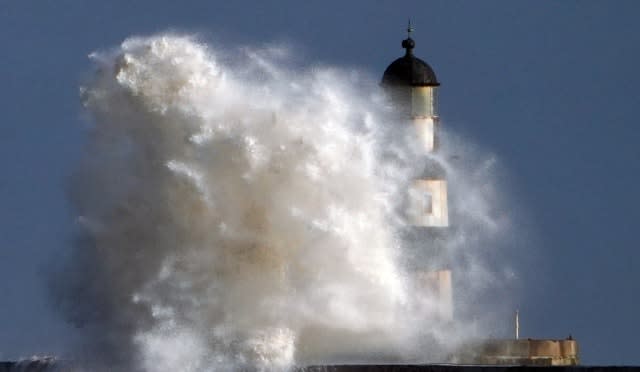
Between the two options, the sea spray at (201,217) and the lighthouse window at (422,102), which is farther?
the lighthouse window at (422,102)

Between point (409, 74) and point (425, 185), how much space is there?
3.23 metres

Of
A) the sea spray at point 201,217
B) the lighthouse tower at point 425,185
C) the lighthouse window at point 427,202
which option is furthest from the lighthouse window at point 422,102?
the sea spray at point 201,217

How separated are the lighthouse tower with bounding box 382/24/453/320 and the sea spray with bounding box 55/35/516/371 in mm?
7341

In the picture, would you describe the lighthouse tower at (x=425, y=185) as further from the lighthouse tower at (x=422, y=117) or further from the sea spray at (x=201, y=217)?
the sea spray at (x=201, y=217)

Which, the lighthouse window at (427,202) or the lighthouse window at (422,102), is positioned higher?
the lighthouse window at (422,102)

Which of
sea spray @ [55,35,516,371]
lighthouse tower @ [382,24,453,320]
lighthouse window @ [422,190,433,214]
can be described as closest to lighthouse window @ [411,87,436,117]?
lighthouse tower @ [382,24,453,320]

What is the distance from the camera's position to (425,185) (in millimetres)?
72875

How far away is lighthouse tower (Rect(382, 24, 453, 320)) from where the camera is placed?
237 ft

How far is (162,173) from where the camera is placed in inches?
→ 2454

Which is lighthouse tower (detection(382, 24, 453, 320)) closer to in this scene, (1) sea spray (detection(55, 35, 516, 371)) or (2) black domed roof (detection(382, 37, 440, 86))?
(2) black domed roof (detection(382, 37, 440, 86))

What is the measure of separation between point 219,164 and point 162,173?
4.28 feet

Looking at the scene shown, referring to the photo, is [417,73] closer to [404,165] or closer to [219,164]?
[404,165]

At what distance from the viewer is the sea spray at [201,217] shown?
62438mm

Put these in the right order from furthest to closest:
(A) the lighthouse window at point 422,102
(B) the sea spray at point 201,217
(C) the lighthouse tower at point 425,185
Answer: (A) the lighthouse window at point 422,102
(C) the lighthouse tower at point 425,185
(B) the sea spray at point 201,217
